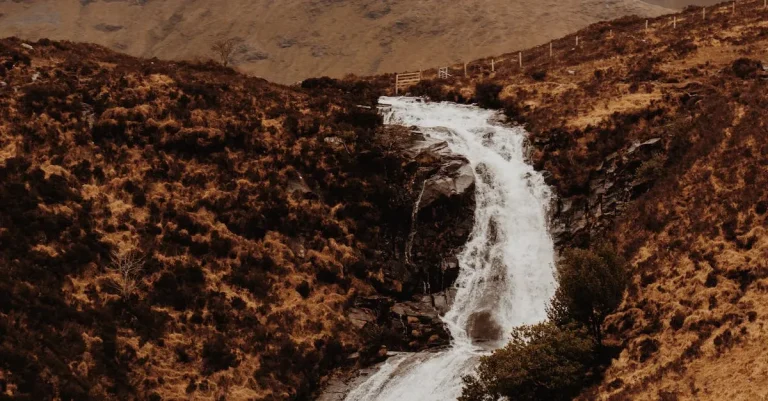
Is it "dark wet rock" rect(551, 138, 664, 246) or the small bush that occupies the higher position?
"dark wet rock" rect(551, 138, 664, 246)

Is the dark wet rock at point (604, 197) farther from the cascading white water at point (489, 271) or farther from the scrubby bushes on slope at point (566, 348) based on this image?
the scrubby bushes on slope at point (566, 348)

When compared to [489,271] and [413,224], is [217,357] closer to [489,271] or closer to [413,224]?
[413,224]

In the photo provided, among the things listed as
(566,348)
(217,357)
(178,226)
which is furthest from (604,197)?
(178,226)

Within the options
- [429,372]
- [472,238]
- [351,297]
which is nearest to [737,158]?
[472,238]

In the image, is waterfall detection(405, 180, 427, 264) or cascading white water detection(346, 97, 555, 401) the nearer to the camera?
cascading white water detection(346, 97, 555, 401)

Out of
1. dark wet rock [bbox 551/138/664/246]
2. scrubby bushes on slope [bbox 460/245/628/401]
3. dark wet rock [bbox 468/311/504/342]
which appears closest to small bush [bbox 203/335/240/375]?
scrubby bushes on slope [bbox 460/245/628/401]

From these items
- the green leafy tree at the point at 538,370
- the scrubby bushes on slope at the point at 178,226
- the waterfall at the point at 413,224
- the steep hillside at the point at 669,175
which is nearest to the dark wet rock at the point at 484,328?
the waterfall at the point at 413,224

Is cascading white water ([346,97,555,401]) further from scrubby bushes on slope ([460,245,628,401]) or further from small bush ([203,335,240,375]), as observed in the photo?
small bush ([203,335,240,375])
